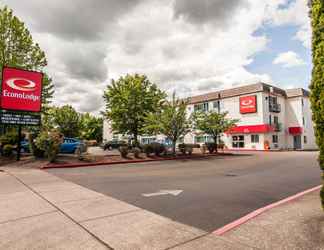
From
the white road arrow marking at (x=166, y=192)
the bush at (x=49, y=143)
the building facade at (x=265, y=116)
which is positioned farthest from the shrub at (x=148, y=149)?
the white road arrow marking at (x=166, y=192)

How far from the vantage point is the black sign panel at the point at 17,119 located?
16500 millimetres

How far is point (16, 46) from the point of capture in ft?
70.1

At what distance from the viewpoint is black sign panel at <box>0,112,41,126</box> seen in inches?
650

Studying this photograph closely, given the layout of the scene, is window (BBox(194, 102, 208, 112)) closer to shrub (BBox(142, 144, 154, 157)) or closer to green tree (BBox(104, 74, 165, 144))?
green tree (BBox(104, 74, 165, 144))

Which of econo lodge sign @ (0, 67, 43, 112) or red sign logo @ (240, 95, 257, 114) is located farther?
red sign logo @ (240, 95, 257, 114)

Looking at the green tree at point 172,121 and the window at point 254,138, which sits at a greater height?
the green tree at point 172,121

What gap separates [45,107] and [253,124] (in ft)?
100

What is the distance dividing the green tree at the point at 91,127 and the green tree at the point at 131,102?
45.3m

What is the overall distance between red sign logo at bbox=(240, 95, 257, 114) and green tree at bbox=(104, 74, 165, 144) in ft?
57.2

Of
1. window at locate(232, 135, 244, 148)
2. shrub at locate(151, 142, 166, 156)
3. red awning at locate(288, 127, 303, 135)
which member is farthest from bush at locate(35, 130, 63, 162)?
red awning at locate(288, 127, 303, 135)

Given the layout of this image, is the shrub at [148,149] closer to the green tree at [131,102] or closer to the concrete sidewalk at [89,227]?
the green tree at [131,102]

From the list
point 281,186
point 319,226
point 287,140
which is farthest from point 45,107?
point 287,140

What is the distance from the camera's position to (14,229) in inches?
169

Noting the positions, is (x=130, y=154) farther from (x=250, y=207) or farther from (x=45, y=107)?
(x=250, y=207)
